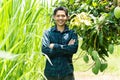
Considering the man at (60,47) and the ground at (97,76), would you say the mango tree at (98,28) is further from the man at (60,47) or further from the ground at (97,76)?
the ground at (97,76)

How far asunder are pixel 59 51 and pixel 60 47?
4 cm

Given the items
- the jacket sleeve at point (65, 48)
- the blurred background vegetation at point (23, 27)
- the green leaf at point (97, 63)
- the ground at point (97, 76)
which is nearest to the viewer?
the green leaf at point (97, 63)

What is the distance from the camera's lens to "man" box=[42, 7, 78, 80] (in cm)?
206

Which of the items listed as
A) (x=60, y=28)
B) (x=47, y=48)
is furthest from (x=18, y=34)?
(x=60, y=28)

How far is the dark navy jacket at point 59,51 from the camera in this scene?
206 centimetres

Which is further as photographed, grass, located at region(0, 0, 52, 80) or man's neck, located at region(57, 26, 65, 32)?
man's neck, located at region(57, 26, 65, 32)

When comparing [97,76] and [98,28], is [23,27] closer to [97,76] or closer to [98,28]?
[98,28]

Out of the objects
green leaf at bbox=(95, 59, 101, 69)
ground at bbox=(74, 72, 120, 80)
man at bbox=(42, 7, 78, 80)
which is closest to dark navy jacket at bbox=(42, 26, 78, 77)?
man at bbox=(42, 7, 78, 80)

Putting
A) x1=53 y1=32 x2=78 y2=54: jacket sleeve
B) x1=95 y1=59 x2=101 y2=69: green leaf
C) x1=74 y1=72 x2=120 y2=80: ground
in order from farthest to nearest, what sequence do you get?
x1=74 y1=72 x2=120 y2=80: ground < x1=53 y1=32 x2=78 y2=54: jacket sleeve < x1=95 y1=59 x2=101 y2=69: green leaf

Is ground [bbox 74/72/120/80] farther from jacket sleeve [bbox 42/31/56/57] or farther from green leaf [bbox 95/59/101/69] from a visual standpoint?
green leaf [bbox 95/59/101/69]

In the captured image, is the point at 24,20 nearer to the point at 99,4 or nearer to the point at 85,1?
the point at 85,1

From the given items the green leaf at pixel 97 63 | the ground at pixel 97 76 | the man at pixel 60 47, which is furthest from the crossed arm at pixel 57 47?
the ground at pixel 97 76

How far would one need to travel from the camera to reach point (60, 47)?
2.05 meters

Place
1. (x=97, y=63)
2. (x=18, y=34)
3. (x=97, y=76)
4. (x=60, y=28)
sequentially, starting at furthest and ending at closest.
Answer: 1. (x=97, y=76)
2. (x=60, y=28)
3. (x=18, y=34)
4. (x=97, y=63)
